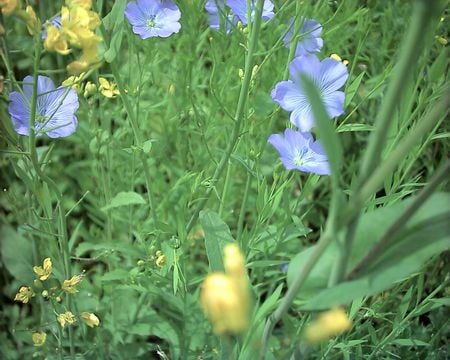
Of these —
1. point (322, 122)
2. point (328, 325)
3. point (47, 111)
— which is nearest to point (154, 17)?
point (47, 111)

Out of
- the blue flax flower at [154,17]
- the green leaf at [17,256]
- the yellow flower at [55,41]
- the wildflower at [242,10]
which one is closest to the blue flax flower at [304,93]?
the wildflower at [242,10]

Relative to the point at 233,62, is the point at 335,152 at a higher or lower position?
higher

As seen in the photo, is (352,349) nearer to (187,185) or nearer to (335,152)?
(187,185)

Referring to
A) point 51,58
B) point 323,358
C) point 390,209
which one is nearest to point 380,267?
point 390,209

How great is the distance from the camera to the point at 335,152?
66 cm

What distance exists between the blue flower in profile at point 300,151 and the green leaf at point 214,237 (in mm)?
157

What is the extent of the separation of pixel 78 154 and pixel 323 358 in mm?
986

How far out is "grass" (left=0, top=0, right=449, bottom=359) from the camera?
1.14 metres

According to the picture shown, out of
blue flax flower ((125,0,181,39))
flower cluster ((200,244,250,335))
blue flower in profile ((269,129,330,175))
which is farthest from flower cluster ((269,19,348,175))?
flower cluster ((200,244,250,335))

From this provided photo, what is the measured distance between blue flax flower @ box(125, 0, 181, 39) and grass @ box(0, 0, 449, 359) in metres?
0.03

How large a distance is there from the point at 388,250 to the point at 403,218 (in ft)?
0.21

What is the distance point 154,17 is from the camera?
1228mm

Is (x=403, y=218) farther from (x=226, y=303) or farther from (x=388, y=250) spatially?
(x=226, y=303)

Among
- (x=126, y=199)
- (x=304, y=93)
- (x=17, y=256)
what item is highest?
(x=304, y=93)
